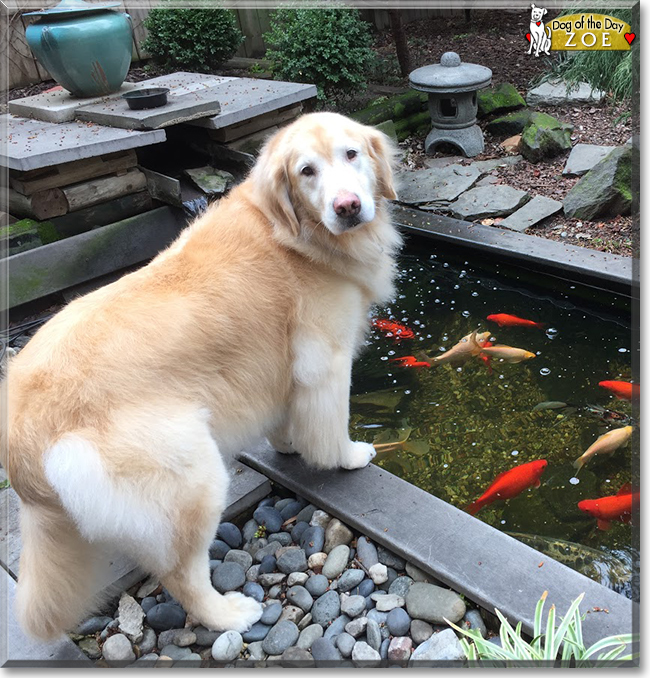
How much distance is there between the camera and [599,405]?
3043 mm

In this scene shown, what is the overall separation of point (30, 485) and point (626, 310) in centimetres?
327

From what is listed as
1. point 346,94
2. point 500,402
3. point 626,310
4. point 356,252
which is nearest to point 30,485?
point 356,252

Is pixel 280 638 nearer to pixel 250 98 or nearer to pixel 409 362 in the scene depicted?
pixel 409 362

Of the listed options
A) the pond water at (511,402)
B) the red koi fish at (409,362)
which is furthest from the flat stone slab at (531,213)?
the red koi fish at (409,362)

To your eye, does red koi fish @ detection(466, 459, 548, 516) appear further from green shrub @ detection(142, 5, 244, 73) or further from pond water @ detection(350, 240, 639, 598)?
green shrub @ detection(142, 5, 244, 73)

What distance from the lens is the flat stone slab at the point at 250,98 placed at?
15.4ft

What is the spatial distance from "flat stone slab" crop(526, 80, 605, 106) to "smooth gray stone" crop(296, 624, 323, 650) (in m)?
5.91

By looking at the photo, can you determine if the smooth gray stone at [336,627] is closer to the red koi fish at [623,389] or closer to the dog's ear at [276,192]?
the dog's ear at [276,192]

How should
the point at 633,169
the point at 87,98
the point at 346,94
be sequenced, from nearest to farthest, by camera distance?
1. the point at 633,169
2. the point at 87,98
3. the point at 346,94

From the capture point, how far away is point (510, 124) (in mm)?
6066

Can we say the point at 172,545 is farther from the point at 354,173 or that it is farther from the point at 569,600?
the point at 354,173

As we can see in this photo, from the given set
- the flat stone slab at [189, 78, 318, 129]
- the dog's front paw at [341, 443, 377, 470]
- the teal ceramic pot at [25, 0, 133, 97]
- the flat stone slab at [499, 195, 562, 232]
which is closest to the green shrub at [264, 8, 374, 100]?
the flat stone slab at [189, 78, 318, 129]

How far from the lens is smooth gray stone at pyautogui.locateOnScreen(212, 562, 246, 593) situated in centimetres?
234

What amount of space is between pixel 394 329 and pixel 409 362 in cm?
35
